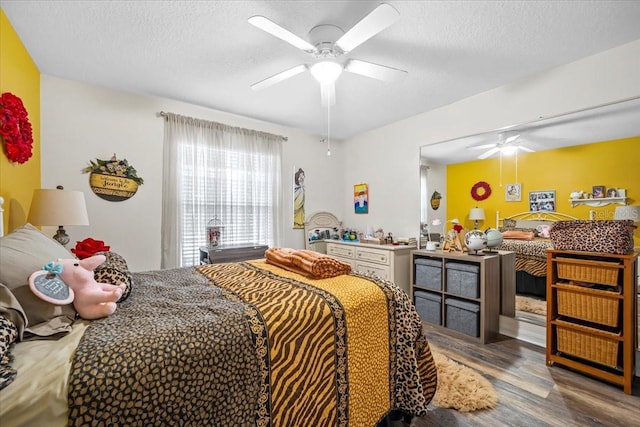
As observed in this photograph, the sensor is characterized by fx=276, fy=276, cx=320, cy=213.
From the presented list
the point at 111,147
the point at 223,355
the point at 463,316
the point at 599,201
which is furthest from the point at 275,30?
the point at 463,316

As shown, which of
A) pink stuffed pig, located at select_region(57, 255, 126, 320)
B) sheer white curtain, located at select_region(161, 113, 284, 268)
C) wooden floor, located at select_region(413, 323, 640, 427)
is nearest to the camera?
pink stuffed pig, located at select_region(57, 255, 126, 320)

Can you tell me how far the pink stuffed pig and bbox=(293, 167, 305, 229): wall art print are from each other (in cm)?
302

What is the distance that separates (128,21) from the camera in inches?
73.1

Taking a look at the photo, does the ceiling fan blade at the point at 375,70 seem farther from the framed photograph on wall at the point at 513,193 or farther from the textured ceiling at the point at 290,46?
the framed photograph on wall at the point at 513,193

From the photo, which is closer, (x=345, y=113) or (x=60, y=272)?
(x=60, y=272)

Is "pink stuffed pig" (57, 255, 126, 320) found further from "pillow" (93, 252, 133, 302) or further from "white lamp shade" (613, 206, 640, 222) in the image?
"white lamp shade" (613, 206, 640, 222)

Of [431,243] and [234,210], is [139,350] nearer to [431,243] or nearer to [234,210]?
[234,210]

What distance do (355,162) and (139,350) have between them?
399cm

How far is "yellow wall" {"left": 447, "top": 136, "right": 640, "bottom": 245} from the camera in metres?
2.13

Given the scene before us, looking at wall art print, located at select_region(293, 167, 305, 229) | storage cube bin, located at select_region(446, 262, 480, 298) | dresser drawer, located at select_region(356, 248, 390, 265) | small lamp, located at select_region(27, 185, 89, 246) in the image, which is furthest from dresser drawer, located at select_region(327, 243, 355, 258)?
small lamp, located at select_region(27, 185, 89, 246)

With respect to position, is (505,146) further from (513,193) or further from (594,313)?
(594,313)

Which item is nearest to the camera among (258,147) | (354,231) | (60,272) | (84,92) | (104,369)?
(104,369)

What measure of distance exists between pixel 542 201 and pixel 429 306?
149 cm

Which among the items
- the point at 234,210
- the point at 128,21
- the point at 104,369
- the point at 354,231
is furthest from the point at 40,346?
the point at 354,231
